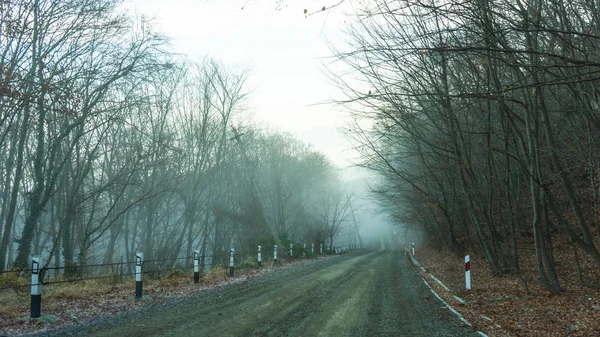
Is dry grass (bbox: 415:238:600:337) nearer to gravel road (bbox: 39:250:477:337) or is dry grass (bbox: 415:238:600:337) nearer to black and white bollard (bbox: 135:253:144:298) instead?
gravel road (bbox: 39:250:477:337)

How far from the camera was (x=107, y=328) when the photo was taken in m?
6.22

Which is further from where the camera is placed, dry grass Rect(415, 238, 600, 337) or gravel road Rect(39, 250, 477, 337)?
dry grass Rect(415, 238, 600, 337)

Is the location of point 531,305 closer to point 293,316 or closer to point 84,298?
point 293,316

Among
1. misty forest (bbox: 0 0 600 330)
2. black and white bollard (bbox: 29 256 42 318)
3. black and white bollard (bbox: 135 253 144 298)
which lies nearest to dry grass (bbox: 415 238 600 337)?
misty forest (bbox: 0 0 600 330)

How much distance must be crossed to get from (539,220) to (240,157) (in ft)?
89.5

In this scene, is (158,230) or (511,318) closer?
(511,318)

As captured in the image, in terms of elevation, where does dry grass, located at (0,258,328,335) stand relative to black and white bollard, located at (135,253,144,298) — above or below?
below

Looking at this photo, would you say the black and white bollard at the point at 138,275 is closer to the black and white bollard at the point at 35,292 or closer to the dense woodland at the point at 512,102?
the black and white bollard at the point at 35,292

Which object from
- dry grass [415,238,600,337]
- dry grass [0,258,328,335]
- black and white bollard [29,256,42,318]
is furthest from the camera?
dry grass [0,258,328,335]

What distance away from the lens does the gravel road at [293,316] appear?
6.02 meters

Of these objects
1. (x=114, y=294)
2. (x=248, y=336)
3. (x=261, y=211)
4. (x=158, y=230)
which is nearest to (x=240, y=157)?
(x=261, y=211)

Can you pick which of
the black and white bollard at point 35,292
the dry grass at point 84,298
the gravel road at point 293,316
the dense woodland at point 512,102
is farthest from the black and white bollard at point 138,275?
the dense woodland at point 512,102

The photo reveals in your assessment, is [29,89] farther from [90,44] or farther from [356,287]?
[356,287]

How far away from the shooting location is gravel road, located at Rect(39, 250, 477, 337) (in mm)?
6023
